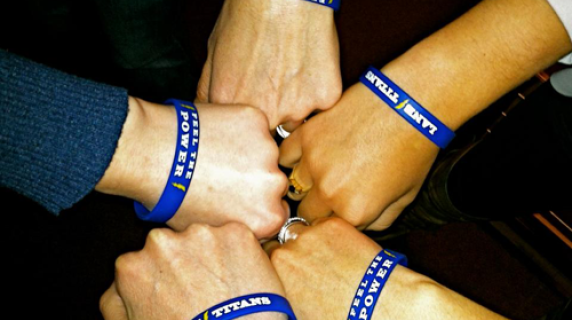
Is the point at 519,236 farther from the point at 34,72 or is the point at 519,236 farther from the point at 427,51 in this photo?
the point at 34,72

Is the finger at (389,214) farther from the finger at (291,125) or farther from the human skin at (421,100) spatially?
the finger at (291,125)

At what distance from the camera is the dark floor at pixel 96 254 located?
5.15 feet

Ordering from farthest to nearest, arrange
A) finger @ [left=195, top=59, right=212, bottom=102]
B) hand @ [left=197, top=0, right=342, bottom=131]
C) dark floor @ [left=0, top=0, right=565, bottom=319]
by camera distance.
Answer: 1. dark floor @ [left=0, top=0, right=565, bottom=319]
2. finger @ [left=195, top=59, right=212, bottom=102]
3. hand @ [left=197, top=0, right=342, bottom=131]

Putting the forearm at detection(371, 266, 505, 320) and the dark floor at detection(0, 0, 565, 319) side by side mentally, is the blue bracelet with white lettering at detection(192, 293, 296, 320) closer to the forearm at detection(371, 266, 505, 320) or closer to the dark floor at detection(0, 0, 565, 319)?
the forearm at detection(371, 266, 505, 320)

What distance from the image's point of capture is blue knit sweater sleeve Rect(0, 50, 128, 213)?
731 mm

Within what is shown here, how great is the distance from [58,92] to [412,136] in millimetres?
697

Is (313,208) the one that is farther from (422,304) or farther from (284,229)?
(422,304)

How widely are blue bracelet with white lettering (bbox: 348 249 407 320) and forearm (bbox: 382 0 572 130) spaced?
13.2 inches

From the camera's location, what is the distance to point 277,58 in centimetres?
100

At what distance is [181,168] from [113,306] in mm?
343

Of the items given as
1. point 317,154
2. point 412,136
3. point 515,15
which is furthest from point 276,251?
point 515,15

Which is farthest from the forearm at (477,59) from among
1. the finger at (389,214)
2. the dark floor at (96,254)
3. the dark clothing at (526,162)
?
the dark floor at (96,254)

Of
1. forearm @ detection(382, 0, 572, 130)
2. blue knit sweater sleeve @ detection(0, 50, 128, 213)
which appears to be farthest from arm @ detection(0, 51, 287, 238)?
forearm @ detection(382, 0, 572, 130)

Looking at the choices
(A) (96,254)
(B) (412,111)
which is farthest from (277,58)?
(A) (96,254)
